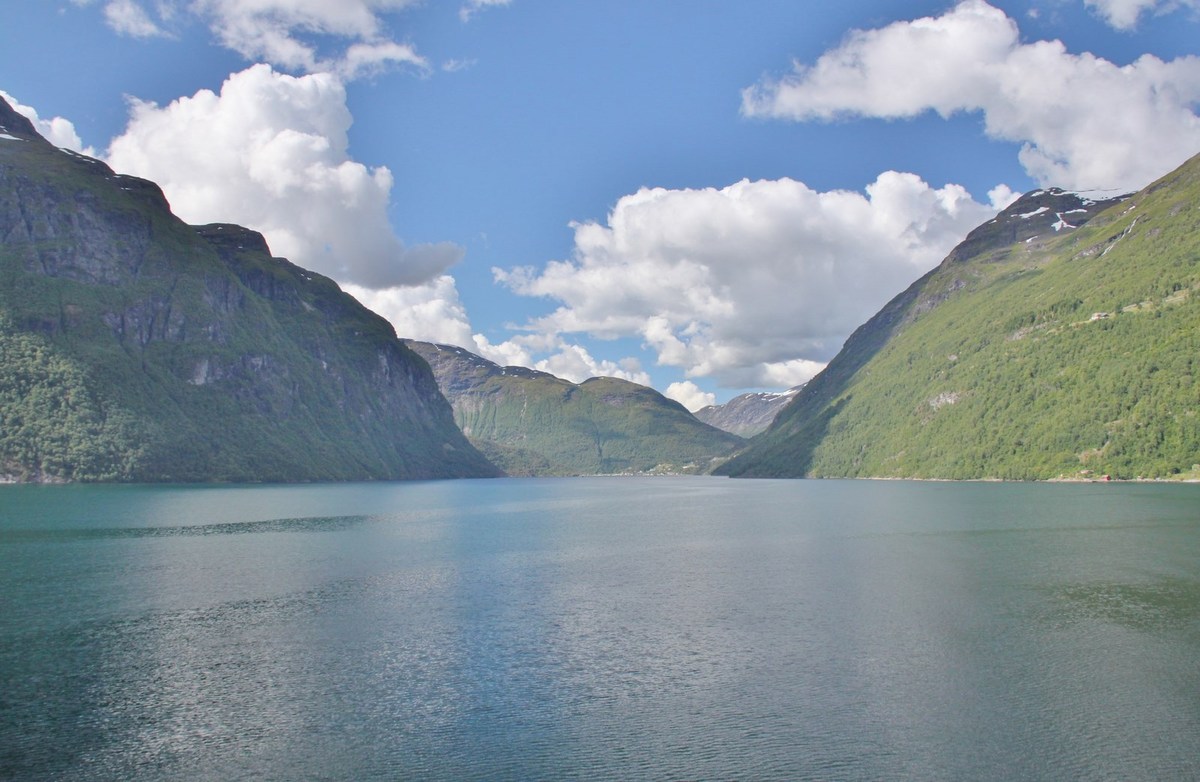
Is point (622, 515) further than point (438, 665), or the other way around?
point (622, 515)

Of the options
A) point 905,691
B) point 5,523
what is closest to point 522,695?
point 905,691

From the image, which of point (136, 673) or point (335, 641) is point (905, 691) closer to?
point (335, 641)

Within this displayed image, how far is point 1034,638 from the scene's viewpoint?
42.0 m

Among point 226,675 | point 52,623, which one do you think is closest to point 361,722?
point 226,675

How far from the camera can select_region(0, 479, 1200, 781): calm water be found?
26906mm

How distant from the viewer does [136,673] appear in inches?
1430

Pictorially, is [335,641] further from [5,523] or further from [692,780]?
[5,523]

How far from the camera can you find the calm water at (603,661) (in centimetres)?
2691

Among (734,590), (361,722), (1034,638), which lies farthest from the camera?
(734,590)

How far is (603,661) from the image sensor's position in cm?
3884

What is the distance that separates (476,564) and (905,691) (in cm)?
4733

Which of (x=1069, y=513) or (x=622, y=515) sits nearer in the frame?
(x=1069, y=513)

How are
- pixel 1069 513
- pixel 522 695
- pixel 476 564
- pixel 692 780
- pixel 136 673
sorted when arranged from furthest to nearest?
pixel 1069 513 < pixel 476 564 < pixel 136 673 < pixel 522 695 < pixel 692 780

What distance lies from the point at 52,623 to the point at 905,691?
47903 millimetres
